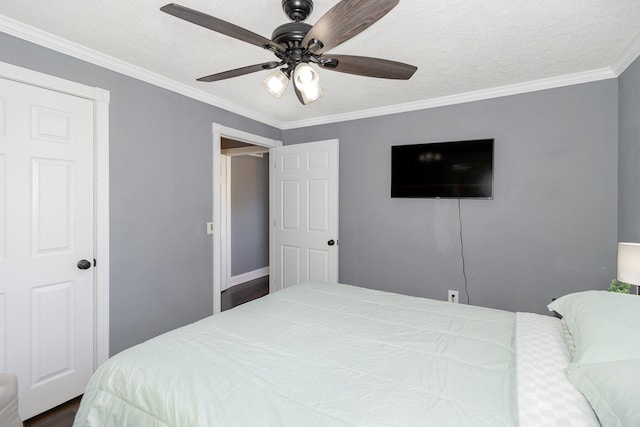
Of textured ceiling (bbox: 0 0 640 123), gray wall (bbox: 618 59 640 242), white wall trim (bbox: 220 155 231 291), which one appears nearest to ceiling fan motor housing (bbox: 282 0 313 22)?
textured ceiling (bbox: 0 0 640 123)

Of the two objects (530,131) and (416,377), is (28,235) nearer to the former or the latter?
(416,377)

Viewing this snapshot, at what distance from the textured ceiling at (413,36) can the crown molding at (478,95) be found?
0.28ft

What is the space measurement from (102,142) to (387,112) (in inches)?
103

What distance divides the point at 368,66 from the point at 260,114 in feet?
7.33

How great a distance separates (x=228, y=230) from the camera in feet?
16.1

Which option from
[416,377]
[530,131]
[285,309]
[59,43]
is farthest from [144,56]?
[530,131]

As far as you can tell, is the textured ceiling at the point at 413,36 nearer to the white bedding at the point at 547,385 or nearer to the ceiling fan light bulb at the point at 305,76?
the ceiling fan light bulb at the point at 305,76

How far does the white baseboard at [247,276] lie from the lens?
493 cm

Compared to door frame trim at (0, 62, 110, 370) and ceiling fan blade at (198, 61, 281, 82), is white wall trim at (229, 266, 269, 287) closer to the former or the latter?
door frame trim at (0, 62, 110, 370)

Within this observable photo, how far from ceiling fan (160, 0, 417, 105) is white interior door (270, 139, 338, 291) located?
1756 millimetres

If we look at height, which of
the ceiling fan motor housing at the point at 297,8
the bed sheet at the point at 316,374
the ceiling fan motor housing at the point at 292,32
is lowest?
the bed sheet at the point at 316,374

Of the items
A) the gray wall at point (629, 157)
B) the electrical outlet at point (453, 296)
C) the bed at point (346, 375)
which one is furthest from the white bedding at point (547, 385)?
the electrical outlet at point (453, 296)

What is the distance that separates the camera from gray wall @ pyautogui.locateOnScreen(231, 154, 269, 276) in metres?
5.05

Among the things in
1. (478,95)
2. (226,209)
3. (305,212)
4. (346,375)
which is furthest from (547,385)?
(226,209)
